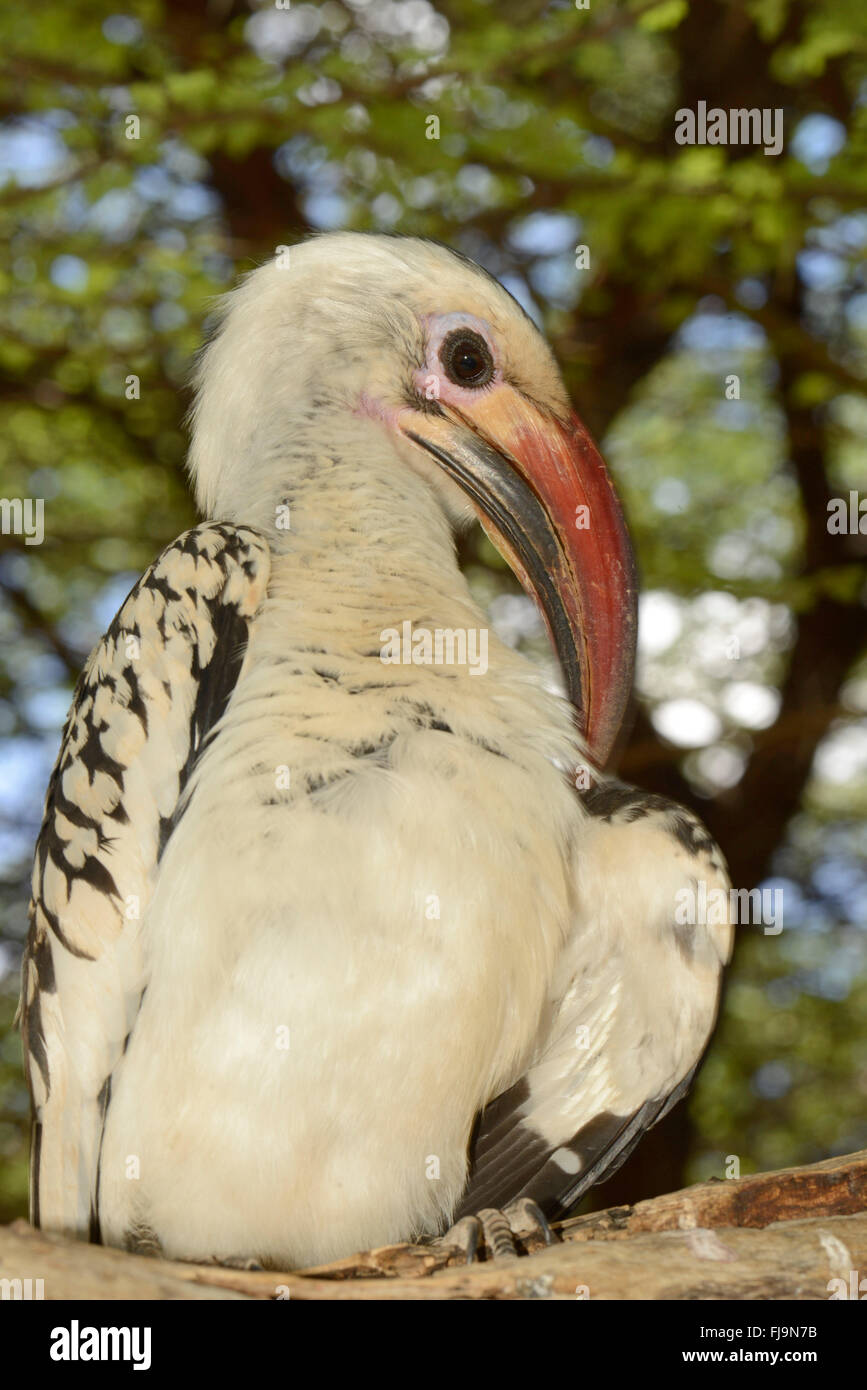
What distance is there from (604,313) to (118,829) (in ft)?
17.8

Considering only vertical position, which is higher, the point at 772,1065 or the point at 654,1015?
the point at 654,1015

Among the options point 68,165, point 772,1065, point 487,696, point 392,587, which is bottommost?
point 772,1065

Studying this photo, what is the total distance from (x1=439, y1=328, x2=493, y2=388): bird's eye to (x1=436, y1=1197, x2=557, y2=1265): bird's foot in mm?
1670

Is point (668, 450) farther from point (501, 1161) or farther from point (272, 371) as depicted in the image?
point (501, 1161)

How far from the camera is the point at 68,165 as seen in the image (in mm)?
5152

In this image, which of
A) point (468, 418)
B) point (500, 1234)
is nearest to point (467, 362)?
point (468, 418)

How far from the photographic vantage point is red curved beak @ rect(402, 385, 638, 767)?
276 cm

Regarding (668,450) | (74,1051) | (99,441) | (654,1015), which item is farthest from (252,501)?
(668,450)

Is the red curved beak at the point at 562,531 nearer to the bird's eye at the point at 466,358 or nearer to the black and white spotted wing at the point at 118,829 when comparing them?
the bird's eye at the point at 466,358

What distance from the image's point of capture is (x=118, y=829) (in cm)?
239

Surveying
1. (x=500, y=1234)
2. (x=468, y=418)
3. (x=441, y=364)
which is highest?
(x=441, y=364)

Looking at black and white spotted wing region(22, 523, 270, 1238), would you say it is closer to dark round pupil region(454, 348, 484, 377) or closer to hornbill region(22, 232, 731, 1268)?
hornbill region(22, 232, 731, 1268)

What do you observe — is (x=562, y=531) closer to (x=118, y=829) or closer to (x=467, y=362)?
(x=467, y=362)

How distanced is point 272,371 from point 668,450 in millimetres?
4821
